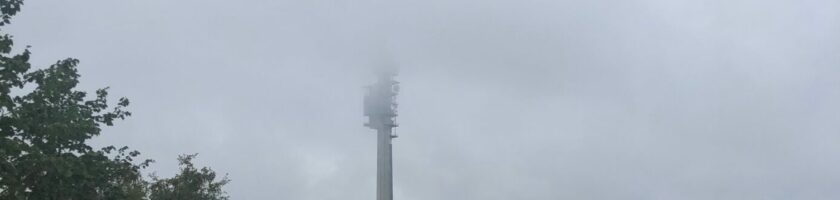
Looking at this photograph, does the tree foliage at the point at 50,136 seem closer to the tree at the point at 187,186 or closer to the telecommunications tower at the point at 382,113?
the tree at the point at 187,186

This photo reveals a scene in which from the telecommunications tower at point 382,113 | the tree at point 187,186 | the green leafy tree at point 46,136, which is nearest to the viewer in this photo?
the green leafy tree at point 46,136

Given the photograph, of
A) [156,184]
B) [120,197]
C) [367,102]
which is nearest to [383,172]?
[367,102]

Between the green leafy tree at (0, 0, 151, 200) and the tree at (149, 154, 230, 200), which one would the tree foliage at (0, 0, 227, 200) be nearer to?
the green leafy tree at (0, 0, 151, 200)

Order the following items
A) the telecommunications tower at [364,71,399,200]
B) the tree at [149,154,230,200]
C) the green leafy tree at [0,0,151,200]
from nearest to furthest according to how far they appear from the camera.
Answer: the green leafy tree at [0,0,151,200]
the tree at [149,154,230,200]
the telecommunications tower at [364,71,399,200]

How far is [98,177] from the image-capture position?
21.7 meters

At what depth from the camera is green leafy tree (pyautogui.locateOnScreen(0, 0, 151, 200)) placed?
19266 millimetres

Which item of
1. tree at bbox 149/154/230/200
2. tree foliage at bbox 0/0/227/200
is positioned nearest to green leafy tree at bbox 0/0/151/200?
tree foliage at bbox 0/0/227/200

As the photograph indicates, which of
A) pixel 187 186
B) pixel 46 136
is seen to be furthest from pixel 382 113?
pixel 46 136

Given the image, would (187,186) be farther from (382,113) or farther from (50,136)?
(382,113)

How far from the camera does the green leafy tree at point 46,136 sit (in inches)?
758

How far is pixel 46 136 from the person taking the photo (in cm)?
2048

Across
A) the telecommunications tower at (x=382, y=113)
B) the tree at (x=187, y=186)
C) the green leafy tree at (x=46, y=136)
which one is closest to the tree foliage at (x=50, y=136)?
the green leafy tree at (x=46, y=136)

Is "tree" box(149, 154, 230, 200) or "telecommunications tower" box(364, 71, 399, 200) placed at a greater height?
"telecommunications tower" box(364, 71, 399, 200)

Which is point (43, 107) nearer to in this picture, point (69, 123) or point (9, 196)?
point (69, 123)
